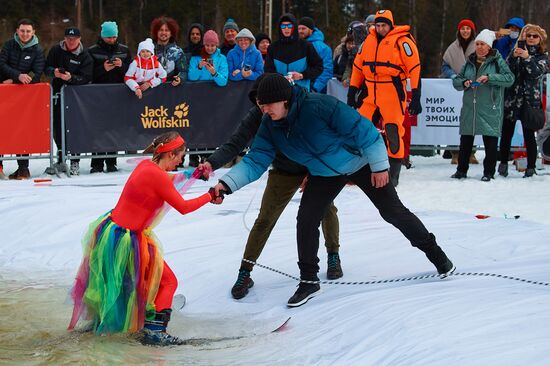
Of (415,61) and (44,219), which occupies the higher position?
(415,61)

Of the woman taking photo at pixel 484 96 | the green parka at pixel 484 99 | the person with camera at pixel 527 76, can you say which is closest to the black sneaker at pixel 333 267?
the woman taking photo at pixel 484 96

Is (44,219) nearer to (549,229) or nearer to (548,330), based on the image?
(549,229)

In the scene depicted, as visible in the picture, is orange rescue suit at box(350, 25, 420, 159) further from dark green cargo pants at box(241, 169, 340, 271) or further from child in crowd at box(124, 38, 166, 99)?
dark green cargo pants at box(241, 169, 340, 271)

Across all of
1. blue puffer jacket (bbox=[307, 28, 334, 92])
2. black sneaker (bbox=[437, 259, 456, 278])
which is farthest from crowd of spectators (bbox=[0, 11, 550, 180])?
black sneaker (bbox=[437, 259, 456, 278])

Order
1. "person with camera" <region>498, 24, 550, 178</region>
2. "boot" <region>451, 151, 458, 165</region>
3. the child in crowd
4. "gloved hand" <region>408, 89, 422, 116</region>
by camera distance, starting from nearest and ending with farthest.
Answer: "gloved hand" <region>408, 89, 422, 116</region>, "person with camera" <region>498, 24, 550, 178</region>, the child in crowd, "boot" <region>451, 151, 458, 165</region>

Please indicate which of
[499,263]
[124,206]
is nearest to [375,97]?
[499,263]

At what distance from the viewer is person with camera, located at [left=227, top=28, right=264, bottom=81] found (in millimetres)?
12469

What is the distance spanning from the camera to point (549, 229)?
793 cm

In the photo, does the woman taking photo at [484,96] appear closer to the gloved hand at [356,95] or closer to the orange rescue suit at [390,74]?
the orange rescue suit at [390,74]

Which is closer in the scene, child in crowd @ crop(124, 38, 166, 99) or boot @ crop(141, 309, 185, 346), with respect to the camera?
boot @ crop(141, 309, 185, 346)

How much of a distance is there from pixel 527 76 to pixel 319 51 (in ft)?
9.09

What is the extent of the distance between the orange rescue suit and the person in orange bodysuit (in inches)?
181

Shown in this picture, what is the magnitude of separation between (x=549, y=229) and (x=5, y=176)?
7.30 metres

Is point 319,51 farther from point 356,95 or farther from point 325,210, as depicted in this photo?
point 325,210
